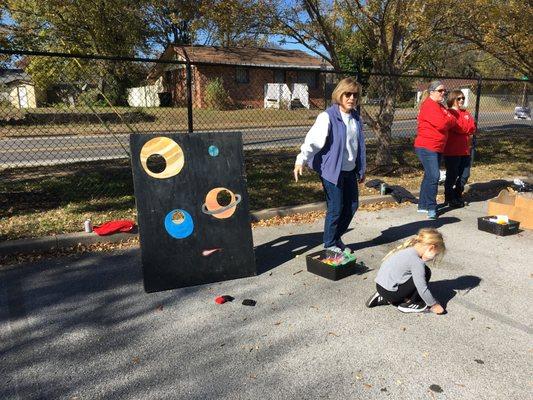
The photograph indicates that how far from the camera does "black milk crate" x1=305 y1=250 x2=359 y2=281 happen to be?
14.7 feet

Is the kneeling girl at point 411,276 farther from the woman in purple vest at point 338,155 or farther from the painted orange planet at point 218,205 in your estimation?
the painted orange planet at point 218,205

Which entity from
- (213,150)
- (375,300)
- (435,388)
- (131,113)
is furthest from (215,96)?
(435,388)

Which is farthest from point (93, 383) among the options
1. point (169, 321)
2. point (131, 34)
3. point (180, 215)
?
point (131, 34)

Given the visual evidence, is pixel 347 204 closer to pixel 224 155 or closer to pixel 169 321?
pixel 224 155

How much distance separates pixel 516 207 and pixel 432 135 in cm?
150

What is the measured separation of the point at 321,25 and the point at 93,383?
758 cm

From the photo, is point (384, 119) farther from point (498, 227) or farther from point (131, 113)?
point (131, 113)

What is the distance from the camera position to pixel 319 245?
5559 millimetres

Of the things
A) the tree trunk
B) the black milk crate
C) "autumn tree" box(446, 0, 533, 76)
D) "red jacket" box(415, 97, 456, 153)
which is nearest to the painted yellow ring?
the black milk crate

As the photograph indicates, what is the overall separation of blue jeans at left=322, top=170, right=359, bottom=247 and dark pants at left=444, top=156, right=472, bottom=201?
303 cm

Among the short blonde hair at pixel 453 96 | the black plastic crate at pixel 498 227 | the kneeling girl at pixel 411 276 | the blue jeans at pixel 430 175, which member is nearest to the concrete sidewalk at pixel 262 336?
the kneeling girl at pixel 411 276

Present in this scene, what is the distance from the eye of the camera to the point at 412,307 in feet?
12.5

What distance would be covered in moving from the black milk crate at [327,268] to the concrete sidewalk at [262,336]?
0.12 metres

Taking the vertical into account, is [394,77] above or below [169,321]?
above
